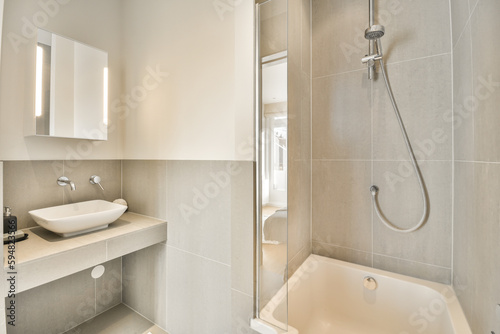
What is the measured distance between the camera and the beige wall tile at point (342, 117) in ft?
4.71

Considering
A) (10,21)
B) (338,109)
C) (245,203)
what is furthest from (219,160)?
(10,21)

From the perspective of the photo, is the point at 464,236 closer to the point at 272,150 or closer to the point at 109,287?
the point at 272,150

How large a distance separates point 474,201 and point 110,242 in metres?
1.76

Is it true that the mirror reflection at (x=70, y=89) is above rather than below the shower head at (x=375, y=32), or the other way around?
below

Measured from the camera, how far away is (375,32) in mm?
1229

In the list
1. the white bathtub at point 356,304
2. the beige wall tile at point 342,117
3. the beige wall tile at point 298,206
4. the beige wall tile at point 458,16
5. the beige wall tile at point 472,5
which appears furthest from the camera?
the beige wall tile at point 342,117

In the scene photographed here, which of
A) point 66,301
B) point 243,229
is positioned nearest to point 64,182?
point 66,301

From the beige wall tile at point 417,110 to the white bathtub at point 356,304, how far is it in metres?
0.74

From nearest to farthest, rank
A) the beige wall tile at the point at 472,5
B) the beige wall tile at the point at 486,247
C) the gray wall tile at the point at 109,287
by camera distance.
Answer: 1. the beige wall tile at the point at 486,247
2. the beige wall tile at the point at 472,5
3. the gray wall tile at the point at 109,287

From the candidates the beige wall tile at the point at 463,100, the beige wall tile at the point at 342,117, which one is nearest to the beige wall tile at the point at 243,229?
the beige wall tile at the point at 342,117

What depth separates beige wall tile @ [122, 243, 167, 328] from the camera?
1.53 m

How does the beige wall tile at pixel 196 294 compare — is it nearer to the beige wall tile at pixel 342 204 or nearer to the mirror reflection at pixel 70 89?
the beige wall tile at pixel 342 204

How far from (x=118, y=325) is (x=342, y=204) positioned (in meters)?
1.82

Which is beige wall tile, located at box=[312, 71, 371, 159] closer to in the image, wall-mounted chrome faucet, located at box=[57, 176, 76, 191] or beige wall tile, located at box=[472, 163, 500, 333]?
beige wall tile, located at box=[472, 163, 500, 333]
